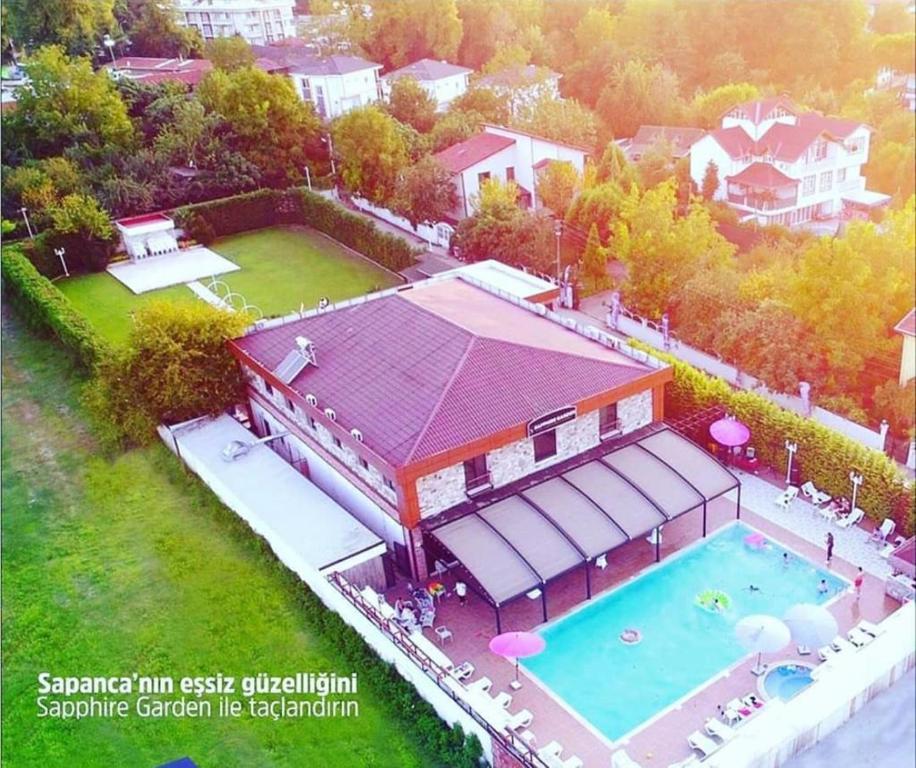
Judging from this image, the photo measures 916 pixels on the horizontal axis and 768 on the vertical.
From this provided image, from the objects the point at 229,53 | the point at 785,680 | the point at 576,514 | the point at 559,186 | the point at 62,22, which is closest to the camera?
the point at 785,680

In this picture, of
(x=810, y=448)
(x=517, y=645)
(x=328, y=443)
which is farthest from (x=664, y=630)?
(x=328, y=443)

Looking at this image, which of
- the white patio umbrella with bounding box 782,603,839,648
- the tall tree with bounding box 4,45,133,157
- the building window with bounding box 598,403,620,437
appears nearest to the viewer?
the white patio umbrella with bounding box 782,603,839,648

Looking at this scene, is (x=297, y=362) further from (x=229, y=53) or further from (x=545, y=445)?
(x=229, y=53)

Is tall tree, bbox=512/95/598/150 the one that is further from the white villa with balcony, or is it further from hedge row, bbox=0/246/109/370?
hedge row, bbox=0/246/109/370

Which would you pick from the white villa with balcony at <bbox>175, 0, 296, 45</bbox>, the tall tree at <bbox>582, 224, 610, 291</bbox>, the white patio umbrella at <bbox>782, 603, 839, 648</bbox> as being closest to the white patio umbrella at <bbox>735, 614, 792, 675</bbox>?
the white patio umbrella at <bbox>782, 603, 839, 648</bbox>

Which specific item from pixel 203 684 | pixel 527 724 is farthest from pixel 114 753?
pixel 527 724
